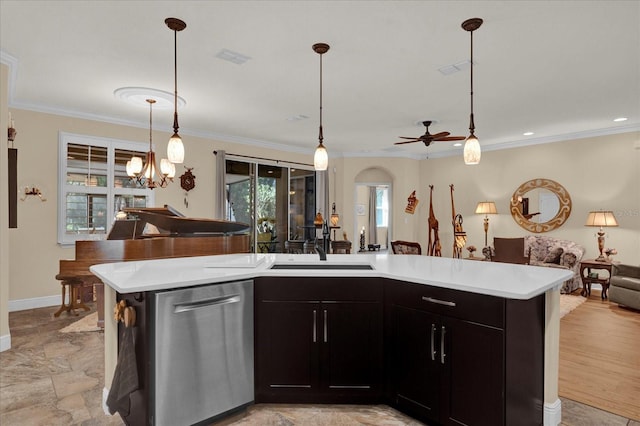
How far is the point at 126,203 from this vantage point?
18.9 ft

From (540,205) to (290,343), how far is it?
6.53 m

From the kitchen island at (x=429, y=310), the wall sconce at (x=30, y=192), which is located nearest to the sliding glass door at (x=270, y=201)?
A: the wall sconce at (x=30, y=192)

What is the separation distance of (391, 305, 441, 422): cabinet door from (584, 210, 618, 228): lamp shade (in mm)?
5349

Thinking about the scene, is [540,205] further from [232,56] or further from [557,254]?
[232,56]

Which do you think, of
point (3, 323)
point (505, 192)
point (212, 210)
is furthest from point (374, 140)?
point (3, 323)

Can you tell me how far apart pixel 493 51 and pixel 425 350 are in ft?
9.03

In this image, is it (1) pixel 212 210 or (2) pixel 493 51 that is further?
(1) pixel 212 210

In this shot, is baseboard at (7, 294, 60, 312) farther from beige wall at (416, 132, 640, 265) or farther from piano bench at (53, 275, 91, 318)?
beige wall at (416, 132, 640, 265)

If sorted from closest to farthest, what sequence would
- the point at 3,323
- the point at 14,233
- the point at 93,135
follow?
the point at 3,323 < the point at 14,233 < the point at 93,135

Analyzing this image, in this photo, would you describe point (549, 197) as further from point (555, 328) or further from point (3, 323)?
point (3, 323)

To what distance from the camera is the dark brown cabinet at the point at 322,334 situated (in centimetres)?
243

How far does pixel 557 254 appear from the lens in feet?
21.1

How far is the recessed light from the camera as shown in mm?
4371

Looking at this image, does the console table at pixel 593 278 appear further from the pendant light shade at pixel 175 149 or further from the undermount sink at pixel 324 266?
the pendant light shade at pixel 175 149
